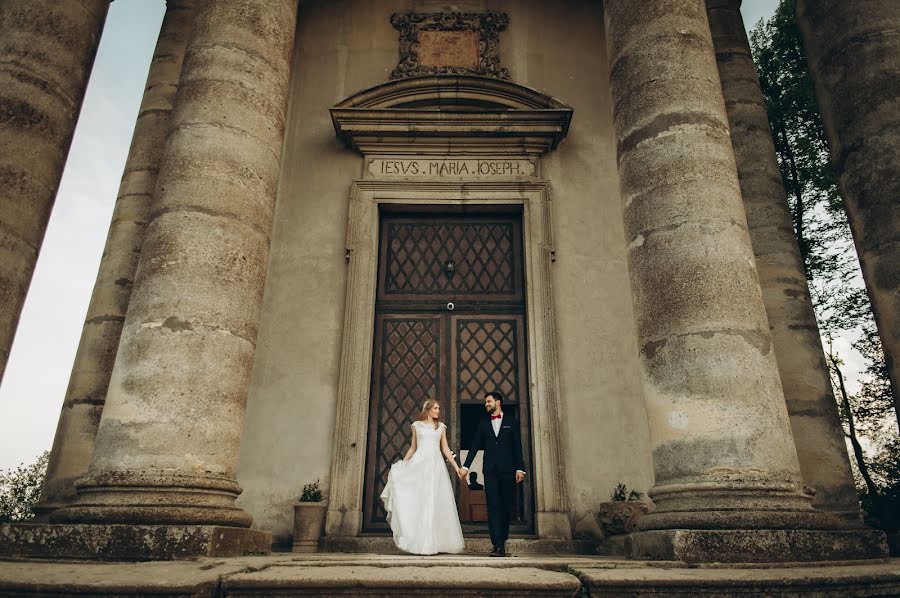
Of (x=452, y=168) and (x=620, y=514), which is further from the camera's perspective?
(x=452, y=168)

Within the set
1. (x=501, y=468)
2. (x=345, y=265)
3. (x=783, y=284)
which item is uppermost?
(x=345, y=265)

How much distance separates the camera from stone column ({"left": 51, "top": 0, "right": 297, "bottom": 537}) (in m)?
5.05

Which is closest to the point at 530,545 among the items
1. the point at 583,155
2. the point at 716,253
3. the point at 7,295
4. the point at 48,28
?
the point at 716,253

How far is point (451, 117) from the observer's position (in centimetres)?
1020

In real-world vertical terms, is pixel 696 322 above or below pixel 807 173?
below

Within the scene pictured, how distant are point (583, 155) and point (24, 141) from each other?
26.1ft

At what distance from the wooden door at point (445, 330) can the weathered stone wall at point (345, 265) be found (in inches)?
26.5

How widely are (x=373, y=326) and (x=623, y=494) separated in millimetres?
4266

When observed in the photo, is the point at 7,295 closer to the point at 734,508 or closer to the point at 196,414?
the point at 196,414

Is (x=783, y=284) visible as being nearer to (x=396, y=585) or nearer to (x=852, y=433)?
(x=396, y=585)

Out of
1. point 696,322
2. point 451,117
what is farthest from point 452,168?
point 696,322

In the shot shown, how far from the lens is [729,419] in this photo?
491 centimetres

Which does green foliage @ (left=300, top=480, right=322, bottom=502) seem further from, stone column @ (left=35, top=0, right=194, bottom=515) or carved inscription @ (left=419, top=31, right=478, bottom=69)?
carved inscription @ (left=419, top=31, right=478, bottom=69)

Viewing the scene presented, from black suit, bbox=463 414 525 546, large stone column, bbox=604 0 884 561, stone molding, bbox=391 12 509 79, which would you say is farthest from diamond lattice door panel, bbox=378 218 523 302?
large stone column, bbox=604 0 884 561
